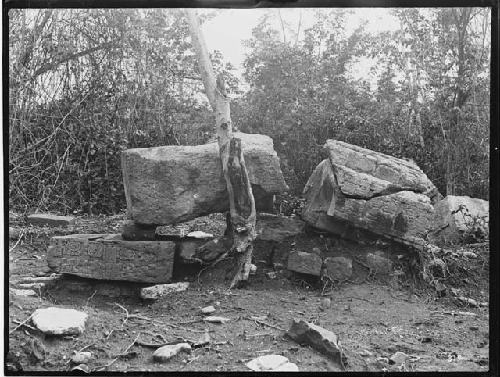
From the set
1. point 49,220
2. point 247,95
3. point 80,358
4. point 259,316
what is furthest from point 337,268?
point 49,220

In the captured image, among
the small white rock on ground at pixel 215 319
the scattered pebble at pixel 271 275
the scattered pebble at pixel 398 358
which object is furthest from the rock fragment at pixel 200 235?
the scattered pebble at pixel 398 358

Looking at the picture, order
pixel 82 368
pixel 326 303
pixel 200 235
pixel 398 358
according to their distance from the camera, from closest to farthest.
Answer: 1. pixel 82 368
2. pixel 398 358
3. pixel 326 303
4. pixel 200 235

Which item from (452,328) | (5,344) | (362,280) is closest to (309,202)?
(362,280)

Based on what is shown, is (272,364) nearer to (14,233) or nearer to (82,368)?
(82,368)

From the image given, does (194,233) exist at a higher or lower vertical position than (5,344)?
higher

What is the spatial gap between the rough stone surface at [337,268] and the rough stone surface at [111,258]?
117 cm

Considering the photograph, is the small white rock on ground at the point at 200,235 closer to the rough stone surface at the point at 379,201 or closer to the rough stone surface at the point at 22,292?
the rough stone surface at the point at 379,201

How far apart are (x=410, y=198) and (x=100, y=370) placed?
8.36 feet

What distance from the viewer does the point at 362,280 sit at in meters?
4.24

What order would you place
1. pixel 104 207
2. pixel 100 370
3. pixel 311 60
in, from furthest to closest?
pixel 104 207 < pixel 311 60 < pixel 100 370

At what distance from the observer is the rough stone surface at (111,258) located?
4.30 meters

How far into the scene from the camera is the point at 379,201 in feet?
14.6

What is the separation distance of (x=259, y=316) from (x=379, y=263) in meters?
1.05

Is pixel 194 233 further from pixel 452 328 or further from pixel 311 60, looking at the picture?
pixel 452 328
